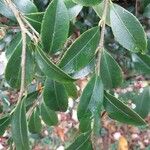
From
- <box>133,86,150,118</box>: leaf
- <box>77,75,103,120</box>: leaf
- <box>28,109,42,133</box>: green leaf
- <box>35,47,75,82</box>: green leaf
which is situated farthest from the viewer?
<box>28,109,42,133</box>: green leaf

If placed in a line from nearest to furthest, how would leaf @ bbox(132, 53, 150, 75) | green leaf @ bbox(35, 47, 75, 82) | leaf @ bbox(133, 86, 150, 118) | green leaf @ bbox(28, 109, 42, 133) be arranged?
green leaf @ bbox(35, 47, 75, 82) < leaf @ bbox(132, 53, 150, 75) < leaf @ bbox(133, 86, 150, 118) < green leaf @ bbox(28, 109, 42, 133)

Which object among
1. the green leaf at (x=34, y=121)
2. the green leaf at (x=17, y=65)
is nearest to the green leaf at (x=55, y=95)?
the green leaf at (x=17, y=65)

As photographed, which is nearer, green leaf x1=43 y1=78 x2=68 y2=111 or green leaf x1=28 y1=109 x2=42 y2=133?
green leaf x1=43 y1=78 x2=68 y2=111

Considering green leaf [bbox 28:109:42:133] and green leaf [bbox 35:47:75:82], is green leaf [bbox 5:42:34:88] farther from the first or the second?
green leaf [bbox 28:109:42:133]

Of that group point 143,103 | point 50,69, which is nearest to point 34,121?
point 143,103

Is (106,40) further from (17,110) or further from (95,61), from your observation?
(17,110)

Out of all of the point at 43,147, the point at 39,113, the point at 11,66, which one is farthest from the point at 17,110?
the point at 43,147

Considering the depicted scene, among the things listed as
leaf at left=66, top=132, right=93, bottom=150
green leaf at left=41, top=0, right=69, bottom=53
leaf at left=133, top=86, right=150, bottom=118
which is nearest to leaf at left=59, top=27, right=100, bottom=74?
green leaf at left=41, top=0, right=69, bottom=53

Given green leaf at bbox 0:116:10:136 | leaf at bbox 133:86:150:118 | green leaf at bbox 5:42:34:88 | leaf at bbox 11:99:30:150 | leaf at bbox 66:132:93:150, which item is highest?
green leaf at bbox 5:42:34:88
